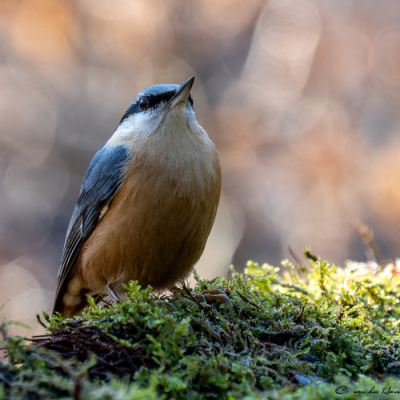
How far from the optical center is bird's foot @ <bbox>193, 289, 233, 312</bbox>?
1971mm

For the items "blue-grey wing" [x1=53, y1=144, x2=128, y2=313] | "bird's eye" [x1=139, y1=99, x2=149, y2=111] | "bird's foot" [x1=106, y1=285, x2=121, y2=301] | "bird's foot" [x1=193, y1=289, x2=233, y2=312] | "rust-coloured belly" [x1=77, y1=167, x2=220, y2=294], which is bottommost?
"bird's foot" [x1=193, y1=289, x2=233, y2=312]

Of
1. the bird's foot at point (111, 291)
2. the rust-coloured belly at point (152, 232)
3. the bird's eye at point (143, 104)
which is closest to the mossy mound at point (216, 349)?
the rust-coloured belly at point (152, 232)

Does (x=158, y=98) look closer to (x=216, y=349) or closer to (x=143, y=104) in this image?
(x=143, y=104)

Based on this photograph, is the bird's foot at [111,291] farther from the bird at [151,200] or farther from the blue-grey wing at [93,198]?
the blue-grey wing at [93,198]

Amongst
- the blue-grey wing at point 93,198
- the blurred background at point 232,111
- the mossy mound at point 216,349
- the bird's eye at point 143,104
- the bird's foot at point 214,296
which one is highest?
the blurred background at point 232,111

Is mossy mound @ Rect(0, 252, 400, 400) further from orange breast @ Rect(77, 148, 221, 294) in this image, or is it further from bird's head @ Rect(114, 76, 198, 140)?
bird's head @ Rect(114, 76, 198, 140)

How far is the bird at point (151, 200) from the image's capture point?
2.32 m

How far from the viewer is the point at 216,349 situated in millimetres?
1539

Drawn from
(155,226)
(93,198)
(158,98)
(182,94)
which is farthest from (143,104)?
(155,226)

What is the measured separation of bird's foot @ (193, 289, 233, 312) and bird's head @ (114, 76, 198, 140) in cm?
104

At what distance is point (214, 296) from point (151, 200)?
0.66 metres

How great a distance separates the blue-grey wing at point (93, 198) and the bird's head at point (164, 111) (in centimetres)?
20

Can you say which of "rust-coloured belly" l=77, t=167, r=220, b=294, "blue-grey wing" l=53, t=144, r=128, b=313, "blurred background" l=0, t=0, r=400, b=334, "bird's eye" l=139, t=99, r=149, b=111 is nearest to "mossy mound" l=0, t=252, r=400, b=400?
"rust-coloured belly" l=77, t=167, r=220, b=294

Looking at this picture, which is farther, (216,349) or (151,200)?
(151,200)
